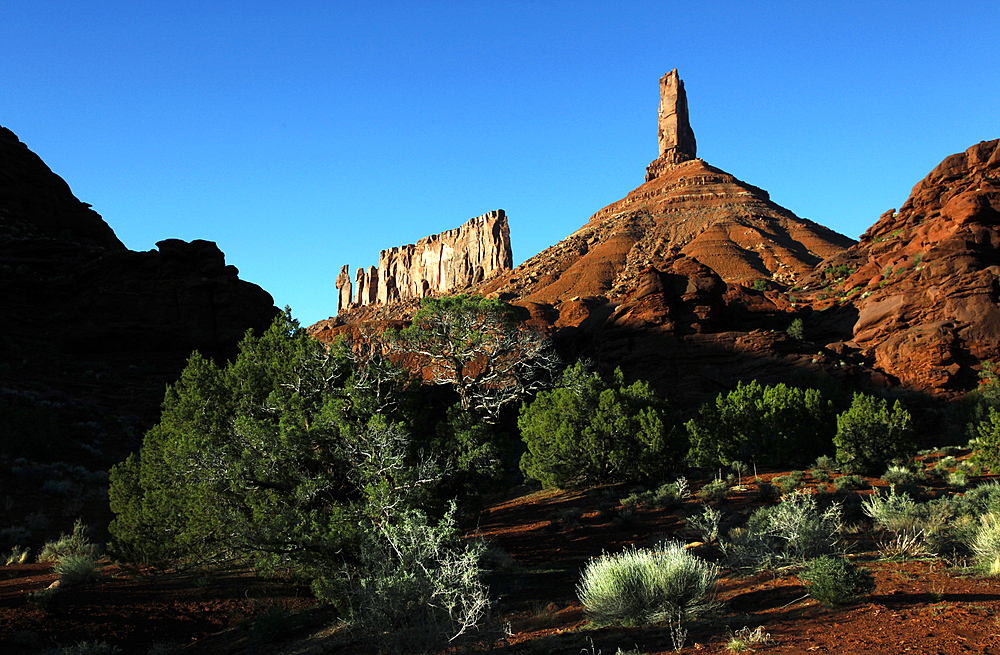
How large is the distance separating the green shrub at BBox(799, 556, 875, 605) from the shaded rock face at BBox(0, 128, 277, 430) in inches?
1463

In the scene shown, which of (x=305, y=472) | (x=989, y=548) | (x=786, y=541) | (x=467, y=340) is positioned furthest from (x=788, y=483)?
(x=305, y=472)

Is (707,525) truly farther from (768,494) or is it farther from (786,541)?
(768,494)

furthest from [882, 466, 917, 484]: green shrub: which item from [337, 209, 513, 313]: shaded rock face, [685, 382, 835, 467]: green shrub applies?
[337, 209, 513, 313]: shaded rock face

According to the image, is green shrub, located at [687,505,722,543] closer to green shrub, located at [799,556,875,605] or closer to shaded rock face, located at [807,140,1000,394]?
green shrub, located at [799,556,875,605]

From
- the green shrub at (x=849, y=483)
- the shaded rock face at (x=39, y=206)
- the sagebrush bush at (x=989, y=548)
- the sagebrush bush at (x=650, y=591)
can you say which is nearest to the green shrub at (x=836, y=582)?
the sagebrush bush at (x=650, y=591)

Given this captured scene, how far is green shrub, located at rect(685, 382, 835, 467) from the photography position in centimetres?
2567

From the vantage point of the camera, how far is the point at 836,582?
7219 mm

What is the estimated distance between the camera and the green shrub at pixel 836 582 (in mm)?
7168

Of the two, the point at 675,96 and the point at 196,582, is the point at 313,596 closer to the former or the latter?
the point at 196,582

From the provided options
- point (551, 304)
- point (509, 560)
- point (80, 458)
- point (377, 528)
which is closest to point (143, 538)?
point (377, 528)

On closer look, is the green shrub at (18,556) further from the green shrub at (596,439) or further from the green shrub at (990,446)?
the green shrub at (990,446)

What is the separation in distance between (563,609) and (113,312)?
48020 mm

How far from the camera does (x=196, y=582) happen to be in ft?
41.1

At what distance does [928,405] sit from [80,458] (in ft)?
163
